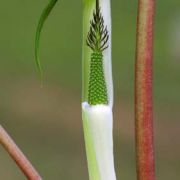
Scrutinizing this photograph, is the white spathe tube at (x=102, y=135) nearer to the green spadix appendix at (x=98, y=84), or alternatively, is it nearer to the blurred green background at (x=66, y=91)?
the green spadix appendix at (x=98, y=84)

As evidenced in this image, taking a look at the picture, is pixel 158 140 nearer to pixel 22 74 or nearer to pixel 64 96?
pixel 64 96

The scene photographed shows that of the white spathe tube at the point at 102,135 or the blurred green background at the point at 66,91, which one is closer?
the white spathe tube at the point at 102,135

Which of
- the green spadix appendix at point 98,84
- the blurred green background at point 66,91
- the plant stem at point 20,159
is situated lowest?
the blurred green background at point 66,91

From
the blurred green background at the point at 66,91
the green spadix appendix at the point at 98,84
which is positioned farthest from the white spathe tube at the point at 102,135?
the blurred green background at the point at 66,91

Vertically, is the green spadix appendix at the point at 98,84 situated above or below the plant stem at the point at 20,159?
above

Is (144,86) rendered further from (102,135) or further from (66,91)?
(66,91)

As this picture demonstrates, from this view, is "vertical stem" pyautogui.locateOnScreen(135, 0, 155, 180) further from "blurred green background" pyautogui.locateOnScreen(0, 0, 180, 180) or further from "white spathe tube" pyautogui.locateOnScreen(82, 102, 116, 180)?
"blurred green background" pyautogui.locateOnScreen(0, 0, 180, 180)
